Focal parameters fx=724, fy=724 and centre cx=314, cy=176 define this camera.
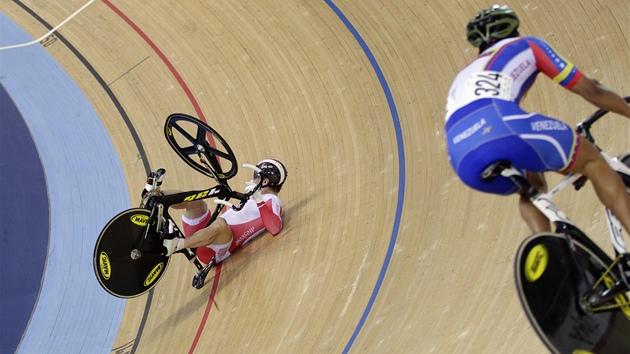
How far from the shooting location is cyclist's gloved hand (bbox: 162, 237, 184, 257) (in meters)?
4.86

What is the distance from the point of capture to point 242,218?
5539 millimetres

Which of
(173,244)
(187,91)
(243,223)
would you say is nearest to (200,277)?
(243,223)

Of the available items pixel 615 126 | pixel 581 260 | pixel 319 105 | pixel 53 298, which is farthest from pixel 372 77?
pixel 581 260

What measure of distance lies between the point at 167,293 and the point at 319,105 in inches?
81.4

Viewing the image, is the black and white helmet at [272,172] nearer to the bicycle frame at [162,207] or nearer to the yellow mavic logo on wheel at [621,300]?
the bicycle frame at [162,207]

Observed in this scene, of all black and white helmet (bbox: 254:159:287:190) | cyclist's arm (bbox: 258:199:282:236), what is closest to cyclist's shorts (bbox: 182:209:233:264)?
cyclist's arm (bbox: 258:199:282:236)

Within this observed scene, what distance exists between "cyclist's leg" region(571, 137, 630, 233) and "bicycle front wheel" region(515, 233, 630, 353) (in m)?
0.18

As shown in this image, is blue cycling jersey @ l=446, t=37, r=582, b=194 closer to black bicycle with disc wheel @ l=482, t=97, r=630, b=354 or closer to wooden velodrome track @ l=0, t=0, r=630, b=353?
black bicycle with disc wheel @ l=482, t=97, r=630, b=354

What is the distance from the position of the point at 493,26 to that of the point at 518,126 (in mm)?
493

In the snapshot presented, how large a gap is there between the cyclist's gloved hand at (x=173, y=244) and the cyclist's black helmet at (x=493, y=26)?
8.73 ft

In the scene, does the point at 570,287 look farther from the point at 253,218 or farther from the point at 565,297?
the point at 253,218

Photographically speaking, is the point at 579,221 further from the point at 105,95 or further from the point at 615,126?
the point at 105,95

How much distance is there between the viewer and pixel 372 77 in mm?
6316

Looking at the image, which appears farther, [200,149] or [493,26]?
[200,149]
